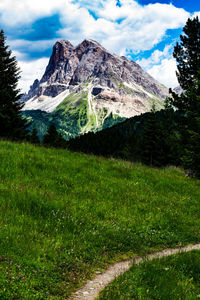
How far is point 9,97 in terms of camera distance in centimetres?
3231

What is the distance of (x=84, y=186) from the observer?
31.9ft

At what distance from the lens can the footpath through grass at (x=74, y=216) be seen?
4562 mm

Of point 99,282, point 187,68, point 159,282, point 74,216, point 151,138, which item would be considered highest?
point 187,68

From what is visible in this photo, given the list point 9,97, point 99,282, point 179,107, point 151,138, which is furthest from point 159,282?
point 151,138

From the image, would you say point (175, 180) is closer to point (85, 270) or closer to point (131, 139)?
point (85, 270)

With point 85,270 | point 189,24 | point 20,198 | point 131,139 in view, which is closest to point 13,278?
point 85,270

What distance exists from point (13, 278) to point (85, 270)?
173cm

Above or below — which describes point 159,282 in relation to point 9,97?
below

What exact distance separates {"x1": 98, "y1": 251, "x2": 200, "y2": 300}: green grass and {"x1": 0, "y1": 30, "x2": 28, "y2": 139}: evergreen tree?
94.5 feet

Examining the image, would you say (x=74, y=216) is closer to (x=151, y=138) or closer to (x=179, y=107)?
(x=179, y=107)

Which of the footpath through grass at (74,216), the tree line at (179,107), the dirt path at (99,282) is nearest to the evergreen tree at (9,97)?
the tree line at (179,107)

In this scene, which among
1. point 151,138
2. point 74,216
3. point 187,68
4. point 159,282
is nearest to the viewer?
point 159,282

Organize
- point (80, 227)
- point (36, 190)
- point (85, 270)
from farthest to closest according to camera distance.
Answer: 1. point (36, 190)
2. point (80, 227)
3. point (85, 270)

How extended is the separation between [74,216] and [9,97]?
1177 inches
